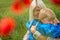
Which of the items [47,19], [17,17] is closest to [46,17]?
[47,19]

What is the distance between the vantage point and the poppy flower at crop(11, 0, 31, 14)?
1538 millimetres

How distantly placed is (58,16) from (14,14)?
29 cm

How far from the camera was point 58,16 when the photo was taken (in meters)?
1.51

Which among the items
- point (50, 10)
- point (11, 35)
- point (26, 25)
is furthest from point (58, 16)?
point (11, 35)

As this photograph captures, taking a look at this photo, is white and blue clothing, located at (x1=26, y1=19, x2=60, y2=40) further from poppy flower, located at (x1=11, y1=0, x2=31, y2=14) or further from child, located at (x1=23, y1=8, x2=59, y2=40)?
poppy flower, located at (x1=11, y1=0, x2=31, y2=14)

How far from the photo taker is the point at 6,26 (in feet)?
5.11

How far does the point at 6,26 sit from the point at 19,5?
167 mm

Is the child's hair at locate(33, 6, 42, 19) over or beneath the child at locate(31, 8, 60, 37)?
over

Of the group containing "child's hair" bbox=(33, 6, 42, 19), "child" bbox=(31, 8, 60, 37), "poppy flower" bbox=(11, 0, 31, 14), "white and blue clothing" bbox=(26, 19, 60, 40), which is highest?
"poppy flower" bbox=(11, 0, 31, 14)

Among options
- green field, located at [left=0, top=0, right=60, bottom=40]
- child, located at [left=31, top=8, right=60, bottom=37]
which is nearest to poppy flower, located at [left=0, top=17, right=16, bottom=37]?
green field, located at [left=0, top=0, right=60, bottom=40]

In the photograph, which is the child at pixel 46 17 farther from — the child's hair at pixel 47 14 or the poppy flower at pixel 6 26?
the poppy flower at pixel 6 26

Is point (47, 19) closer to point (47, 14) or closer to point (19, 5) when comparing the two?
point (47, 14)

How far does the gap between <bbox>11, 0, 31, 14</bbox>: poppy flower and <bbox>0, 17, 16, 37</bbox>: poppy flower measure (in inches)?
2.9

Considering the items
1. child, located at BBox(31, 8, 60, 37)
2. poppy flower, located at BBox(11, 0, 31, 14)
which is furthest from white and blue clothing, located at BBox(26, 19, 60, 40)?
poppy flower, located at BBox(11, 0, 31, 14)
